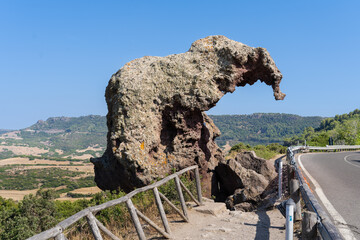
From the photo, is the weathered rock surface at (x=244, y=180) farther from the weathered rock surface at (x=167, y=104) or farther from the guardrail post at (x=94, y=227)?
the guardrail post at (x=94, y=227)

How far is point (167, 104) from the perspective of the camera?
11773 mm

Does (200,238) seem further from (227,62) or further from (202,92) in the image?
(227,62)

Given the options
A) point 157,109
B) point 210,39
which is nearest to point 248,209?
point 157,109

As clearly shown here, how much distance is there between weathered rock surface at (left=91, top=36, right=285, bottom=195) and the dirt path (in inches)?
112

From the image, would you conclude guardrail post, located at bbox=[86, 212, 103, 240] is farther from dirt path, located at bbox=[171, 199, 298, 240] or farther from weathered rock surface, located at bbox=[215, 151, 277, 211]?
weathered rock surface, located at bbox=[215, 151, 277, 211]

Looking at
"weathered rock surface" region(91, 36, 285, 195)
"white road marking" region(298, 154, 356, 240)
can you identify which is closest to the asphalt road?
"white road marking" region(298, 154, 356, 240)

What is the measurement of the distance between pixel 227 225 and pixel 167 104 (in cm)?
532

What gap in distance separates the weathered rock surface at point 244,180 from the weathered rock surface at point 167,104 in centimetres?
42

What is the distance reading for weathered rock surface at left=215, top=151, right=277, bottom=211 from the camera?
1120cm

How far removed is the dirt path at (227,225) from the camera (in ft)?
22.8

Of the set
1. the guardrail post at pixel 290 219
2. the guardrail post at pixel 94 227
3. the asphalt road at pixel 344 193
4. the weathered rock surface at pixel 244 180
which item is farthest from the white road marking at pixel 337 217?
the guardrail post at pixel 94 227

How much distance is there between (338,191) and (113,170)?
25.6 ft

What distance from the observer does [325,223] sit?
12.8 feet

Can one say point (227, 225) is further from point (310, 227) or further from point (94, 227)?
point (94, 227)
